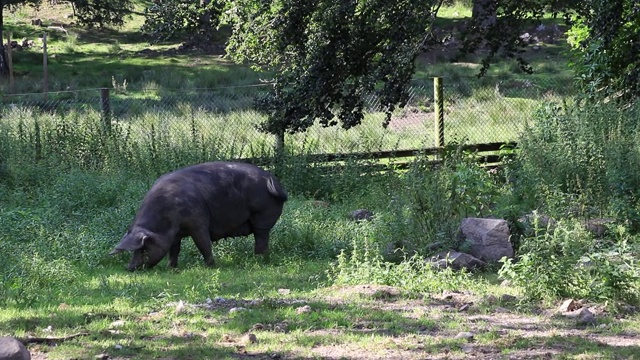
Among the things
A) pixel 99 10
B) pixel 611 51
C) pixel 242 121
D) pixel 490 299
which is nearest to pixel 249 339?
pixel 490 299

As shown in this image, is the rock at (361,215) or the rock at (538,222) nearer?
the rock at (538,222)

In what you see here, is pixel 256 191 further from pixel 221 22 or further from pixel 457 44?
pixel 457 44

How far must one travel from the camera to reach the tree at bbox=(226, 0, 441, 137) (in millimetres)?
14398

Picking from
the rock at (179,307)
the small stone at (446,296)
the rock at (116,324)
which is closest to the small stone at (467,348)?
the small stone at (446,296)

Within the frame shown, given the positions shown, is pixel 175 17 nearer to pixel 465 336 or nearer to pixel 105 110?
pixel 105 110

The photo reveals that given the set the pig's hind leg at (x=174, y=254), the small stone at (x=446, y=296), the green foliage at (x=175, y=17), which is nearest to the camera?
the small stone at (x=446, y=296)

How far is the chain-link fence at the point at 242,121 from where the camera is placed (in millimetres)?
17562

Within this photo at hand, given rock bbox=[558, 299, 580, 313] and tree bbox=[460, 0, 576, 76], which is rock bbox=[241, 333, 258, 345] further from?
tree bbox=[460, 0, 576, 76]

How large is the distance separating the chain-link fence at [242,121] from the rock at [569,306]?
7.20m

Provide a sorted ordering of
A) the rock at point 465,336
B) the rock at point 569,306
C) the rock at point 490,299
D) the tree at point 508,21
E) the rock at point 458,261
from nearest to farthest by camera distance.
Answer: the rock at point 465,336
the rock at point 569,306
the rock at point 490,299
the rock at point 458,261
the tree at point 508,21

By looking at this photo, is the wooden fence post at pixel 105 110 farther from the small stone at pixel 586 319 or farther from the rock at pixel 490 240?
the small stone at pixel 586 319

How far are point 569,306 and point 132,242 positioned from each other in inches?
184

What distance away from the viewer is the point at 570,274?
9250mm

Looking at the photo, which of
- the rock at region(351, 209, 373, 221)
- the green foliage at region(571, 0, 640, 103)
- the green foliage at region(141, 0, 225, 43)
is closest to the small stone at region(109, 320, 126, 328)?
the rock at region(351, 209, 373, 221)
